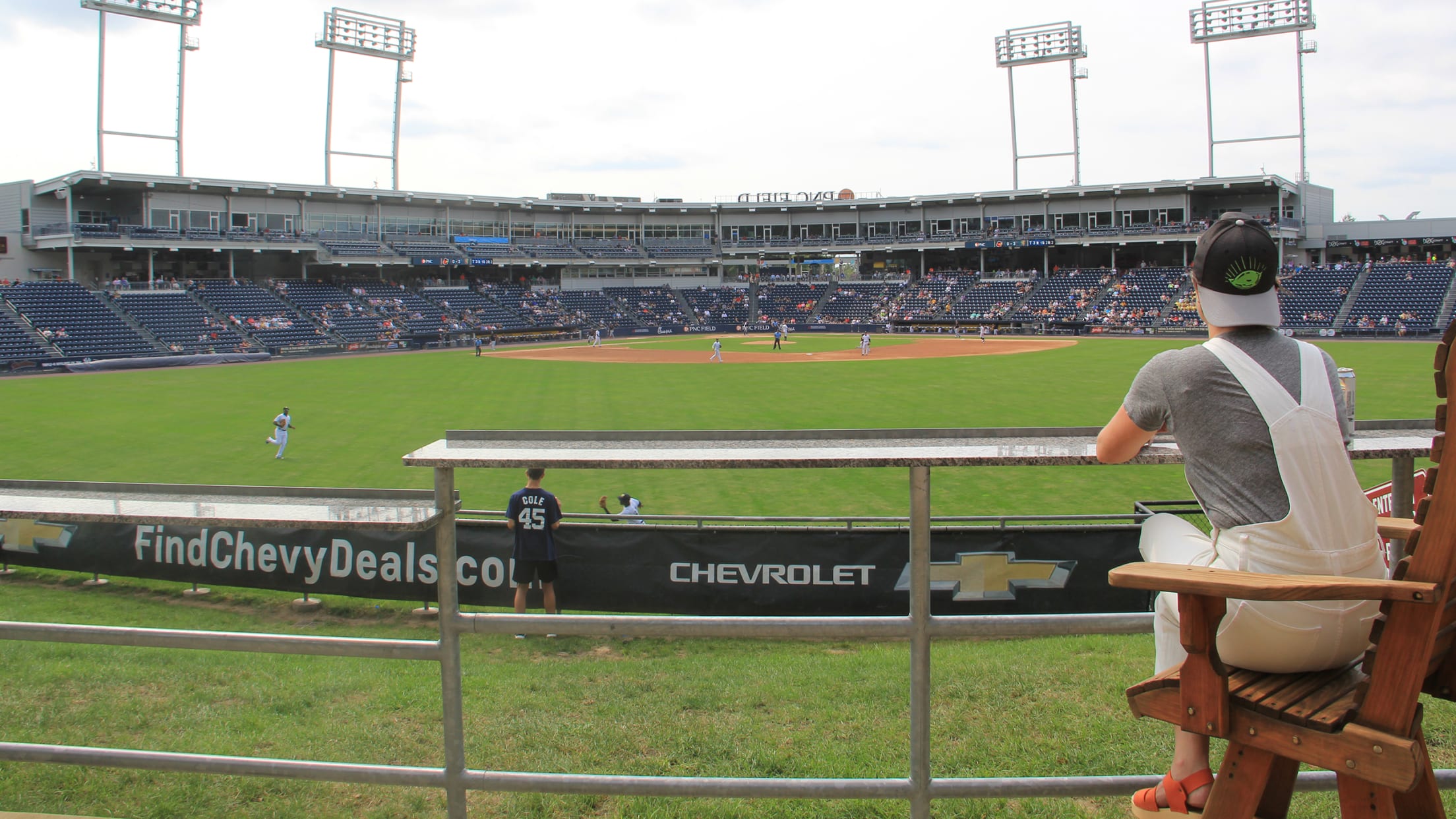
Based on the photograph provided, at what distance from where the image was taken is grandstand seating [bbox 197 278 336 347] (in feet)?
187

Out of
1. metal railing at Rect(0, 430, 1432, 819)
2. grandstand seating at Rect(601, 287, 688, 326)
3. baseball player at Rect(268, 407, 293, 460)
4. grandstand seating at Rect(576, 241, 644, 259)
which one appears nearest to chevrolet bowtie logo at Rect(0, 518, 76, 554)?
metal railing at Rect(0, 430, 1432, 819)

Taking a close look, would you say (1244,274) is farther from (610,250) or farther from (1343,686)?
(610,250)

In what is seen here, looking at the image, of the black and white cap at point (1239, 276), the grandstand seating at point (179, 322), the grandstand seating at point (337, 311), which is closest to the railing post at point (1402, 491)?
the black and white cap at point (1239, 276)

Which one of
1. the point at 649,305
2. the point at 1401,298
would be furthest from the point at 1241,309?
the point at 649,305

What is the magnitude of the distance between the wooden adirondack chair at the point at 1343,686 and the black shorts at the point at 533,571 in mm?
5663

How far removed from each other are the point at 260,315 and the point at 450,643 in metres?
64.8

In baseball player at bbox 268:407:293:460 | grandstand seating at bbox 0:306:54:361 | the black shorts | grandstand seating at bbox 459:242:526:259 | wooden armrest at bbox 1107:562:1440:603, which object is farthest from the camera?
grandstand seating at bbox 459:242:526:259

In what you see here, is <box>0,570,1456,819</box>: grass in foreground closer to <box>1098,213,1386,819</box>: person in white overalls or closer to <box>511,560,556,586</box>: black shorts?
<box>511,560,556,586</box>: black shorts

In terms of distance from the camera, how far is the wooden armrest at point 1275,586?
1.88 m

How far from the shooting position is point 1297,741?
6.71 ft

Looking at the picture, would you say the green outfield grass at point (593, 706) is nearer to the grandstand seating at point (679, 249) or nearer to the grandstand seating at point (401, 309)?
the grandstand seating at point (401, 309)

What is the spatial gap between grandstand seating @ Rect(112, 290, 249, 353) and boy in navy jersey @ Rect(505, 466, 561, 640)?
5345cm

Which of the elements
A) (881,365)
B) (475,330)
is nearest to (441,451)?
(881,365)

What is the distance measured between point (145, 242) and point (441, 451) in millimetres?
68544
